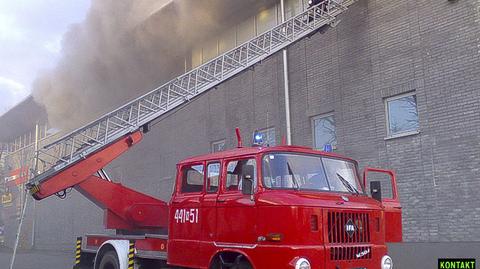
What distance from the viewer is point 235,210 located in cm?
557

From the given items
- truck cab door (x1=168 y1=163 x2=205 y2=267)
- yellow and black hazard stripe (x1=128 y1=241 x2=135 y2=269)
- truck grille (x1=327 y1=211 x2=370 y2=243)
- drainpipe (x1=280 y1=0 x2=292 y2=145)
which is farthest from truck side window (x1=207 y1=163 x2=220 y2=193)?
drainpipe (x1=280 y1=0 x2=292 y2=145)

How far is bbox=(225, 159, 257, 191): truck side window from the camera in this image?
18.7 ft

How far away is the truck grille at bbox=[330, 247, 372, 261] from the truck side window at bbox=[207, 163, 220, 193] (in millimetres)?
1548

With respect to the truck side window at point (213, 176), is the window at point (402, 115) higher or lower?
higher

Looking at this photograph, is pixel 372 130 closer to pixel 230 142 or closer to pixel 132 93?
pixel 230 142

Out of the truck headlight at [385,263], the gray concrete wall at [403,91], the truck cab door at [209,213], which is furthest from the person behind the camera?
the gray concrete wall at [403,91]

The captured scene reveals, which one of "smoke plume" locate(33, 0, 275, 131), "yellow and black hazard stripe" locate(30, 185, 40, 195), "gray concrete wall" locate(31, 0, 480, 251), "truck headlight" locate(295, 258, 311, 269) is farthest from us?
"smoke plume" locate(33, 0, 275, 131)

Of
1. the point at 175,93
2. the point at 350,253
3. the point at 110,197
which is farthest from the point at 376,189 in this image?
the point at 175,93

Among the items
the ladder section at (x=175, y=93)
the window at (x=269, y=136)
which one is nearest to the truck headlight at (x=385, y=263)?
the ladder section at (x=175, y=93)

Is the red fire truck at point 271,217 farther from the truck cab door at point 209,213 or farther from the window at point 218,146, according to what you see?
the window at point 218,146

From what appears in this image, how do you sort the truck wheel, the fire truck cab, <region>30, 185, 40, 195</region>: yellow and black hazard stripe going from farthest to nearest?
<region>30, 185, 40, 195</region>: yellow and black hazard stripe, the truck wheel, the fire truck cab

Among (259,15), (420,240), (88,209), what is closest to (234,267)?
(420,240)

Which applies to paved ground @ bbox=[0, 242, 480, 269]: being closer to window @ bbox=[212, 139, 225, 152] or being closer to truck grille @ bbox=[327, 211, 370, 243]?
truck grille @ bbox=[327, 211, 370, 243]

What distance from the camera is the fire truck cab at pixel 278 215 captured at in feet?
16.6
